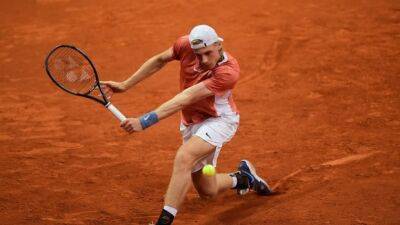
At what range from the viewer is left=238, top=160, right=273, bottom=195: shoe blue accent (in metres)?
8.11

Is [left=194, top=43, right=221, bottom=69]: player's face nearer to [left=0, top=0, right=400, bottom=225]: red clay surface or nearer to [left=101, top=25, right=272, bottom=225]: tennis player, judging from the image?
[left=101, top=25, right=272, bottom=225]: tennis player

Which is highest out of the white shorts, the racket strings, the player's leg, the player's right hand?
the racket strings

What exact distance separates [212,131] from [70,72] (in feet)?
5.60

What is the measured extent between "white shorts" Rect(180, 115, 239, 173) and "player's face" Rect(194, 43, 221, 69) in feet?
2.10

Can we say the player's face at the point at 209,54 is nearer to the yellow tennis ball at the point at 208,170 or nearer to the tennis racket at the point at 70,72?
the yellow tennis ball at the point at 208,170

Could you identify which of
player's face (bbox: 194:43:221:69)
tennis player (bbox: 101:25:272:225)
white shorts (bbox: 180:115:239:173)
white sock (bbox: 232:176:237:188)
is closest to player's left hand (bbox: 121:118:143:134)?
tennis player (bbox: 101:25:272:225)

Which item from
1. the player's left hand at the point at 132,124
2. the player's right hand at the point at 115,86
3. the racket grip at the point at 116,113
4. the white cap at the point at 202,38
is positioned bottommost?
the player's left hand at the point at 132,124

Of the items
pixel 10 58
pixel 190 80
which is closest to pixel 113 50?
pixel 10 58

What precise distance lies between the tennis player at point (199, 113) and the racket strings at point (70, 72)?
0.25 meters

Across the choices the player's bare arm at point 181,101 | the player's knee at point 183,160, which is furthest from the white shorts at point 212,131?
the player's bare arm at point 181,101

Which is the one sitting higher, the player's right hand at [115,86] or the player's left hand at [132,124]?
the player's right hand at [115,86]

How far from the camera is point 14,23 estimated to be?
14945 mm

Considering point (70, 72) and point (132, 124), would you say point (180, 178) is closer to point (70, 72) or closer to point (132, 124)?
point (132, 124)

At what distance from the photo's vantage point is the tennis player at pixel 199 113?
690 centimetres
